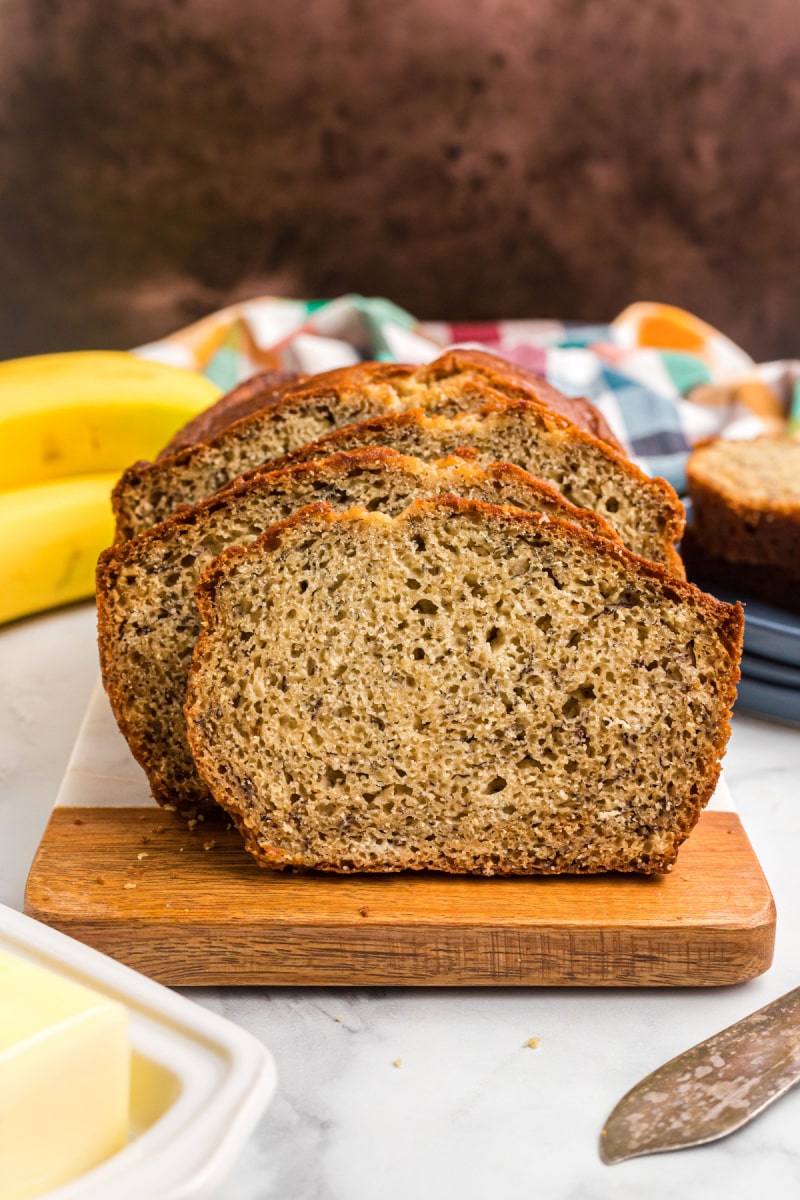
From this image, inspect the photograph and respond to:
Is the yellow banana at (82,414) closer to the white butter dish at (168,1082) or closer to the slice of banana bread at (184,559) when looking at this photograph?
the slice of banana bread at (184,559)

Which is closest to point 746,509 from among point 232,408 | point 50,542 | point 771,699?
point 771,699

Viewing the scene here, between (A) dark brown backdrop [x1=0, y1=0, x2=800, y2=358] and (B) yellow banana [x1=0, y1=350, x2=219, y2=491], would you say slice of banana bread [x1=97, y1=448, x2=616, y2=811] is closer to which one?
(B) yellow banana [x1=0, y1=350, x2=219, y2=491]

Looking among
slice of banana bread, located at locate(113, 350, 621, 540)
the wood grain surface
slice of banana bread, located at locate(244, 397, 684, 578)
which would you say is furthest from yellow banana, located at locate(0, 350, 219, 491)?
the wood grain surface

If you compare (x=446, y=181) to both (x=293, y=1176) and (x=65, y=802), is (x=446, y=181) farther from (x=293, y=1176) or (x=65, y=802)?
(x=293, y=1176)

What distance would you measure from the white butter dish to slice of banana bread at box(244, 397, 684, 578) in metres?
1.11

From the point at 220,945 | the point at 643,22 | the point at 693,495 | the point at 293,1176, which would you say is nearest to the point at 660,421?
the point at 693,495

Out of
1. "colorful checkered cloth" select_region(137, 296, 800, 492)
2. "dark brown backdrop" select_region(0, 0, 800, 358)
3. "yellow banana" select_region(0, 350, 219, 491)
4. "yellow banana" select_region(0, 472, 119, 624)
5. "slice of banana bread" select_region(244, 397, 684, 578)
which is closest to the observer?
"slice of banana bread" select_region(244, 397, 684, 578)

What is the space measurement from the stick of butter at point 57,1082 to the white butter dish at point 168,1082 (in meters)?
0.06

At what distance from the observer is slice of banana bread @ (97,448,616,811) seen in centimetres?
232

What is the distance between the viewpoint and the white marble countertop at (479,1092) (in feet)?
5.94

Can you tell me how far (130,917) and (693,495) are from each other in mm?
2069

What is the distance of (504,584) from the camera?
226cm

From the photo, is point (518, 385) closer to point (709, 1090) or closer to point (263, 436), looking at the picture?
point (263, 436)

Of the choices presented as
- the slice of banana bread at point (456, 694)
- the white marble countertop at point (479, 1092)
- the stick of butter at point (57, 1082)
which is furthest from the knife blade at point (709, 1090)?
the stick of butter at point (57, 1082)
